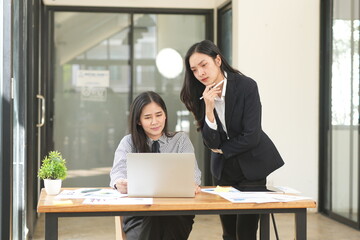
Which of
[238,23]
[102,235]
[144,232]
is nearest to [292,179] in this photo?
[238,23]

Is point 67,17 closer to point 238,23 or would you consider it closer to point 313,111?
point 238,23

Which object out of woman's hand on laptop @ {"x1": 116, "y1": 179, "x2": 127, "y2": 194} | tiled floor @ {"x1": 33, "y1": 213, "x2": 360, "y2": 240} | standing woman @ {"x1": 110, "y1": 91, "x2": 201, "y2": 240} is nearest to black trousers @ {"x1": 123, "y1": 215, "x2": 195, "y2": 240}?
standing woman @ {"x1": 110, "y1": 91, "x2": 201, "y2": 240}

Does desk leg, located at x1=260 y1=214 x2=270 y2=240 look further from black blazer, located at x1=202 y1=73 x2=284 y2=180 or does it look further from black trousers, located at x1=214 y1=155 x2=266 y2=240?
black blazer, located at x1=202 y1=73 x2=284 y2=180

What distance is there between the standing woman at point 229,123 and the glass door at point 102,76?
399cm

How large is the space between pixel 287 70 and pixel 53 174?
4030mm

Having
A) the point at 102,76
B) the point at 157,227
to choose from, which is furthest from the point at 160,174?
the point at 102,76

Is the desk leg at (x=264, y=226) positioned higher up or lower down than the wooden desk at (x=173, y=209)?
lower down

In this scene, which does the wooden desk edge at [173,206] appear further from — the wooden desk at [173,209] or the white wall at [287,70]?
the white wall at [287,70]

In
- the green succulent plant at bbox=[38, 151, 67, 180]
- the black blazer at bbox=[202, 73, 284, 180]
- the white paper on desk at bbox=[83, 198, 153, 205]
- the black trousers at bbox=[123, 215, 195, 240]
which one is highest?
the black blazer at bbox=[202, 73, 284, 180]

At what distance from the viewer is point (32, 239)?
522 centimetres

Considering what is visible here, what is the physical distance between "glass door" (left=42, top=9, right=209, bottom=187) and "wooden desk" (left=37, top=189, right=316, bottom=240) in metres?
4.49

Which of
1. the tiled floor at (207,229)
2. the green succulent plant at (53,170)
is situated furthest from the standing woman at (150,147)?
the tiled floor at (207,229)

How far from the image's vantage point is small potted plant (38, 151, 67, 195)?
2.94m

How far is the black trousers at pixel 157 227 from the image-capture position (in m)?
2.96
